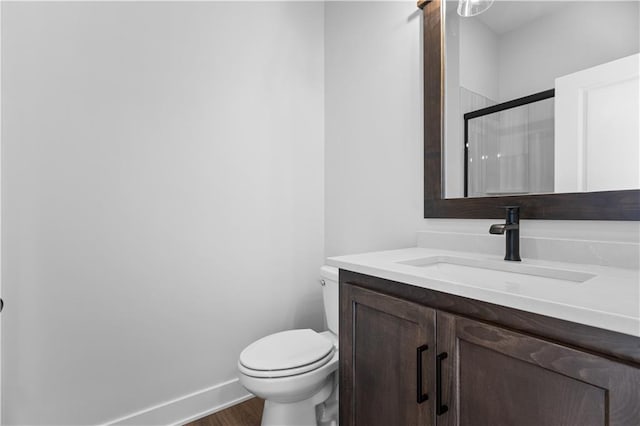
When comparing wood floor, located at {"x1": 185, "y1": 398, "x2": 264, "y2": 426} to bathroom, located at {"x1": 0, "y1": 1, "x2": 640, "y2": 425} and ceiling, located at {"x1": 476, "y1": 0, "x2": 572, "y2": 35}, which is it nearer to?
bathroom, located at {"x1": 0, "y1": 1, "x2": 640, "y2": 425}

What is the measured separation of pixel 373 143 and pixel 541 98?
799 mm

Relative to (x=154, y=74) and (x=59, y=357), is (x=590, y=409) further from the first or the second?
(x=154, y=74)

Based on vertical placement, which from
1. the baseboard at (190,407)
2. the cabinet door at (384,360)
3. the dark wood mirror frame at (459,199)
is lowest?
the baseboard at (190,407)

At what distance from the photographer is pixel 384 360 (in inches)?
36.1

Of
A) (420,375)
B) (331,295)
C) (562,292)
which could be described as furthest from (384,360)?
(331,295)

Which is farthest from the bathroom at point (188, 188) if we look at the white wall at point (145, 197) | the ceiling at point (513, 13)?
the ceiling at point (513, 13)

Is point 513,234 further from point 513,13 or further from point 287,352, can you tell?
point 287,352

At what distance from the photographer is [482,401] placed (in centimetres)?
68

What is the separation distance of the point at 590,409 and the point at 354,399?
67cm

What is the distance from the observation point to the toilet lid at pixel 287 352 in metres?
1.25

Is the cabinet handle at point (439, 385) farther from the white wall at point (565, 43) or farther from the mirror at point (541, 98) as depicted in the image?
the white wall at point (565, 43)

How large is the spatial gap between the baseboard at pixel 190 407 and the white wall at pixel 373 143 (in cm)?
97

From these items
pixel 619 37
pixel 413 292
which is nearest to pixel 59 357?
pixel 413 292

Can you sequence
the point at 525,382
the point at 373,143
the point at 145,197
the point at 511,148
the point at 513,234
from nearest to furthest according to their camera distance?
1. the point at 525,382
2. the point at 513,234
3. the point at 511,148
4. the point at 145,197
5. the point at 373,143
